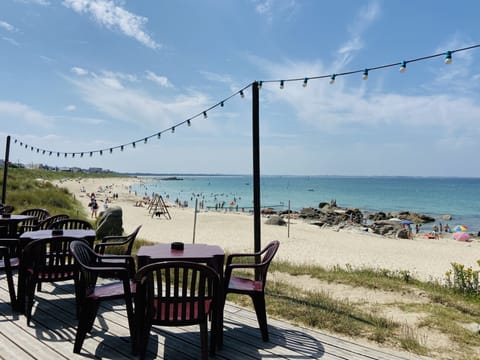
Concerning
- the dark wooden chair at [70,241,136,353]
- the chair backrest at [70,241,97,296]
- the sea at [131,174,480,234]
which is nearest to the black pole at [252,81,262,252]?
the dark wooden chair at [70,241,136,353]

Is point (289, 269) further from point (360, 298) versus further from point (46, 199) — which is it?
point (46, 199)

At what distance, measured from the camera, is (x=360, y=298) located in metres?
4.89

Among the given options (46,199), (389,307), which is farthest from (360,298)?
(46,199)

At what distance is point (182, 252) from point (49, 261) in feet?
4.88

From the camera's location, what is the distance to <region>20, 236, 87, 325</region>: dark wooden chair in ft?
10.5

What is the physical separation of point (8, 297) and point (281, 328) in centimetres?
302

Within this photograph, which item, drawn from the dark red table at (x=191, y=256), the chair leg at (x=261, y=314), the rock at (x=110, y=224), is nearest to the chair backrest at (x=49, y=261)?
the dark red table at (x=191, y=256)

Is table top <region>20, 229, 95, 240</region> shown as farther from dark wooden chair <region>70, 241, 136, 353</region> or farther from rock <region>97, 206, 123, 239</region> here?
rock <region>97, 206, 123, 239</region>

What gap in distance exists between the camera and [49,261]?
346 cm

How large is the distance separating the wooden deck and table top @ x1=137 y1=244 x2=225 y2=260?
2.34 ft

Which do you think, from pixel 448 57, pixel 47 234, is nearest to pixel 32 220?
pixel 47 234

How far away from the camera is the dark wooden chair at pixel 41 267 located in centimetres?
319

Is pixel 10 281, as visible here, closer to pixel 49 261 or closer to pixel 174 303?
pixel 49 261

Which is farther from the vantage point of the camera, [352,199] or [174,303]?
[352,199]
